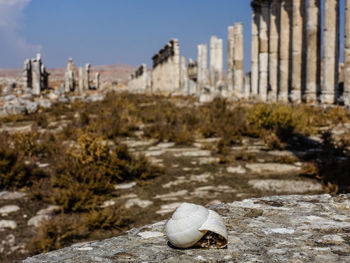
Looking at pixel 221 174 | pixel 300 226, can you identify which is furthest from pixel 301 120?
pixel 300 226

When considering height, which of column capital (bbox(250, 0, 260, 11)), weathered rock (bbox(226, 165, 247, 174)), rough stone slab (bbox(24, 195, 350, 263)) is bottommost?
weathered rock (bbox(226, 165, 247, 174))

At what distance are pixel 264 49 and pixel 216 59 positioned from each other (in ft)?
28.9

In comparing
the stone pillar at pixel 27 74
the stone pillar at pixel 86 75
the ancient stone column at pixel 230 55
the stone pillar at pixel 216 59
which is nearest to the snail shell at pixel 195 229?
the ancient stone column at pixel 230 55

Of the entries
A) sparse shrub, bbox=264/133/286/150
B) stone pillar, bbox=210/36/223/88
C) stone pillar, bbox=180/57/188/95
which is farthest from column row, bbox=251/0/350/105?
stone pillar, bbox=180/57/188/95

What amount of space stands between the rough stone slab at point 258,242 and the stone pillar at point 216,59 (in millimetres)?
28132

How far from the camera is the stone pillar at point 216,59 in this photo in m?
30.1

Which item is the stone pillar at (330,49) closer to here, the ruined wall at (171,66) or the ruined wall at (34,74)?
the ruined wall at (171,66)

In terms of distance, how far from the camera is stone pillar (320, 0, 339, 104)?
50.5ft

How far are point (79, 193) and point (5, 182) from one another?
1521mm

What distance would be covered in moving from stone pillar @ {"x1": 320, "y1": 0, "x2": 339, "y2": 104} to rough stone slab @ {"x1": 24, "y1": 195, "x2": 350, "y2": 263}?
14434mm

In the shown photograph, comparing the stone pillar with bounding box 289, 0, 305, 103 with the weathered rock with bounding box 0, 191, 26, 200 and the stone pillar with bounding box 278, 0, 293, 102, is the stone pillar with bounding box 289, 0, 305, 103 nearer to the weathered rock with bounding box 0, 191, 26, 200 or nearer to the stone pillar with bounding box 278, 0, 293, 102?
the stone pillar with bounding box 278, 0, 293, 102

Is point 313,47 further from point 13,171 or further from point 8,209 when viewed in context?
point 8,209

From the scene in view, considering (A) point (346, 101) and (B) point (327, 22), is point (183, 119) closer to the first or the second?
(A) point (346, 101)

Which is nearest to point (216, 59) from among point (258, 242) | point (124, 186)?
point (124, 186)
